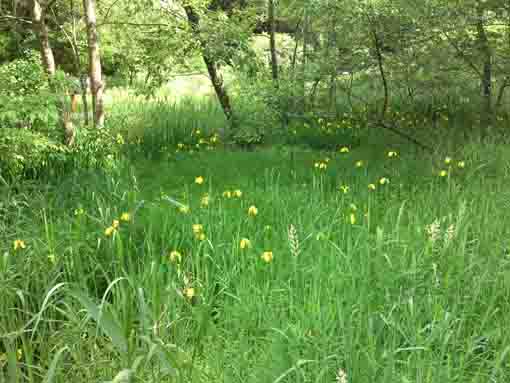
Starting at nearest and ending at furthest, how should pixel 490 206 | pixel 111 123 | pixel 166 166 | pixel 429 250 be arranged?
pixel 429 250 → pixel 490 206 → pixel 166 166 → pixel 111 123

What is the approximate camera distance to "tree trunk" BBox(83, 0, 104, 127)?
527cm

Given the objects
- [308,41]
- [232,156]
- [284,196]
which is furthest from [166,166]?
[308,41]

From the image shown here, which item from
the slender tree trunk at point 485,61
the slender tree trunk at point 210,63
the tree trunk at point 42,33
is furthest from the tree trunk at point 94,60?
the slender tree trunk at point 485,61

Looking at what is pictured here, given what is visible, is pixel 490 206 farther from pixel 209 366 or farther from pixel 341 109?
pixel 341 109

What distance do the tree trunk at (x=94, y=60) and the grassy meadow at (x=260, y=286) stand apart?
4.37 feet

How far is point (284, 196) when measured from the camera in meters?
3.65

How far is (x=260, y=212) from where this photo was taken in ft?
11.2

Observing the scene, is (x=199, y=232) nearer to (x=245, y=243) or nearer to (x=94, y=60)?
(x=245, y=243)

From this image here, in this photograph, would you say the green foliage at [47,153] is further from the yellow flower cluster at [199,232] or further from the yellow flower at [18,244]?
the yellow flower cluster at [199,232]

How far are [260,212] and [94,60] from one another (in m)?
2.99

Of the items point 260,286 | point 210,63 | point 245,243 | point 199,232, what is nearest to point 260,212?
point 199,232

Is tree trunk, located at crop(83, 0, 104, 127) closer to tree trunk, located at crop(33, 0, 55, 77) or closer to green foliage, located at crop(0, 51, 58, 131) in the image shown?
tree trunk, located at crop(33, 0, 55, 77)

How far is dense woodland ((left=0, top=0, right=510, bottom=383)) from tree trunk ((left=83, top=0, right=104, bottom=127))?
0.08 ft

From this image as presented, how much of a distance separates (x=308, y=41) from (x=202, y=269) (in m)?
7.60
